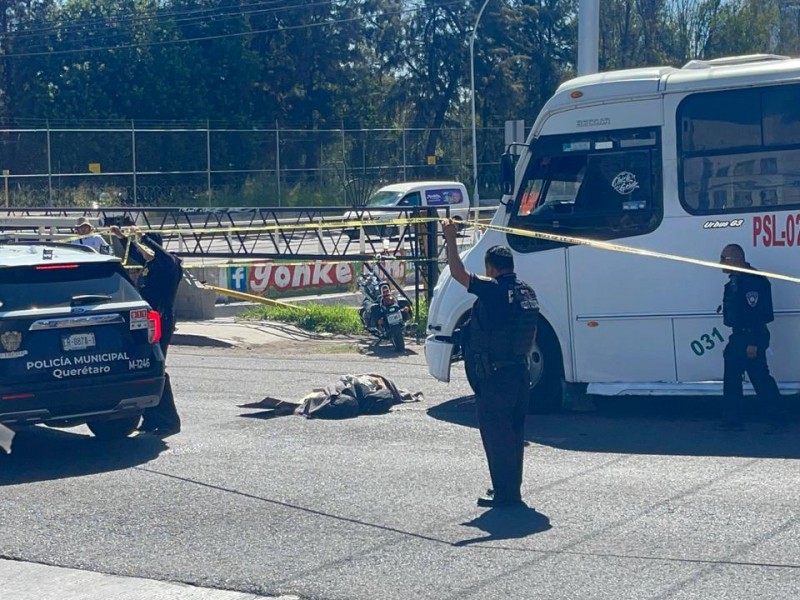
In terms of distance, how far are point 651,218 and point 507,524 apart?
4456 mm

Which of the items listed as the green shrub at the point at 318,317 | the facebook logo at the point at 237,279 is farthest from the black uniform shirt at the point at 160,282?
the facebook logo at the point at 237,279

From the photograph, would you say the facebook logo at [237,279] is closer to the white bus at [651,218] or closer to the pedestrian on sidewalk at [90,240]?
the pedestrian on sidewalk at [90,240]

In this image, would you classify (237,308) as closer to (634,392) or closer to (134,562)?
(634,392)

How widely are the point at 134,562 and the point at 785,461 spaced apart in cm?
487

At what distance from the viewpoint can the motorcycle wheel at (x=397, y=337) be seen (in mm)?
15719

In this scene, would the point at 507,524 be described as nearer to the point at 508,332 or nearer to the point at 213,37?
the point at 508,332

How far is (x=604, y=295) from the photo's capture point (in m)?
11.0

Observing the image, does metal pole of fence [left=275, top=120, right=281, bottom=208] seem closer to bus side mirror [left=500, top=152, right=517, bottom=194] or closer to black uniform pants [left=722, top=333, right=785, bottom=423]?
bus side mirror [left=500, top=152, right=517, bottom=194]

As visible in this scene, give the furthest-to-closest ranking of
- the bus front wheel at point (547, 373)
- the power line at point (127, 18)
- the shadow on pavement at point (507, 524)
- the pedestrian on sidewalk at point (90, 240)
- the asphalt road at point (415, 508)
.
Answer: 1. the power line at point (127, 18)
2. the pedestrian on sidewalk at point (90, 240)
3. the bus front wheel at point (547, 373)
4. the shadow on pavement at point (507, 524)
5. the asphalt road at point (415, 508)

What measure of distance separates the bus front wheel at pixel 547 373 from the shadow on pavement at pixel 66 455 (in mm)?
3487

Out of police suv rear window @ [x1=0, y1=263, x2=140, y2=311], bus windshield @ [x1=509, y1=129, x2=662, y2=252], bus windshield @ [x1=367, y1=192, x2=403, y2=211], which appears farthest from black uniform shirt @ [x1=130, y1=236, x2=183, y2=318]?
bus windshield @ [x1=367, y1=192, x2=403, y2=211]

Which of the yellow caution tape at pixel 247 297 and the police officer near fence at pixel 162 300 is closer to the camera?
the police officer near fence at pixel 162 300

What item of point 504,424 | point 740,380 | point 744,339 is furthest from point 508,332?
point 740,380

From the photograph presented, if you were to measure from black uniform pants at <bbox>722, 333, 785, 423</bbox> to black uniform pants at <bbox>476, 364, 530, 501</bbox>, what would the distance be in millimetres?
3039
